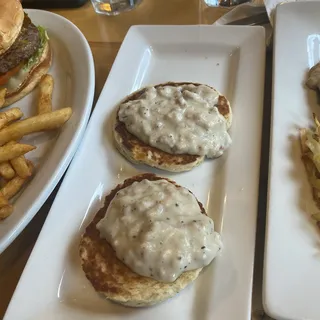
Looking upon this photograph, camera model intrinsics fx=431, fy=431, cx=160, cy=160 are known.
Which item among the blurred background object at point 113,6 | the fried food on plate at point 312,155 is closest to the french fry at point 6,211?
the fried food on plate at point 312,155

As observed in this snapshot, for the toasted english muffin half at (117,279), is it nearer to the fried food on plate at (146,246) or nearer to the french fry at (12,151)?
the fried food on plate at (146,246)

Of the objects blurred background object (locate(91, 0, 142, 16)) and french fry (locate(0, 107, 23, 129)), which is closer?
french fry (locate(0, 107, 23, 129))

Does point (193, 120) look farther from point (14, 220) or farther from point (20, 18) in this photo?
point (20, 18)

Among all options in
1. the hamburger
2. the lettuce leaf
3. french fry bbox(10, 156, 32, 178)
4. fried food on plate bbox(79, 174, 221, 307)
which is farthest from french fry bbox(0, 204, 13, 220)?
the lettuce leaf

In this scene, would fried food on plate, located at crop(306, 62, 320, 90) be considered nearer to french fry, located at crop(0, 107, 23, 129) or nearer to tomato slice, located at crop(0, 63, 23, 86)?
french fry, located at crop(0, 107, 23, 129)

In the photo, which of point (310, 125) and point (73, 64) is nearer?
point (310, 125)

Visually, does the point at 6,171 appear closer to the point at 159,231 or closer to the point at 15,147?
the point at 15,147

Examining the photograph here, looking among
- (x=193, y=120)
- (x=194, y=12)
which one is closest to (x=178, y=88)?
(x=193, y=120)

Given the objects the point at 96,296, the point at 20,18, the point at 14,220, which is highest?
the point at 20,18

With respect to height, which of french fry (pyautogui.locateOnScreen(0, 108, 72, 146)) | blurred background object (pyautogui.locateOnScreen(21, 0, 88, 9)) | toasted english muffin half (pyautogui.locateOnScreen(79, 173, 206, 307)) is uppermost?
blurred background object (pyautogui.locateOnScreen(21, 0, 88, 9))
